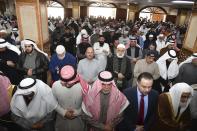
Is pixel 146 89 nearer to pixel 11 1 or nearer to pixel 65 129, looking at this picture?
pixel 65 129

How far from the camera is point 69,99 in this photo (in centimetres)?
287

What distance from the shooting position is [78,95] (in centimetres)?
288

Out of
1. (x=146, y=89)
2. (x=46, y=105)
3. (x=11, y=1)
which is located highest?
(x=11, y=1)

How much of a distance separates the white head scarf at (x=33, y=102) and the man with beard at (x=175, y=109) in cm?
163

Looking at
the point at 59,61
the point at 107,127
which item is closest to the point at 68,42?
the point at 59,61

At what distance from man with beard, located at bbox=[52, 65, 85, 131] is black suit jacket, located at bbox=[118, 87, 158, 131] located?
0.70m

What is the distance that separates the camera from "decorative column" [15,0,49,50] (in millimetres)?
5559

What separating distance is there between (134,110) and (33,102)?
1.46 meters

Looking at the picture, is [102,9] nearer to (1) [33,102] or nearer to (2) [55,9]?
(2) [55,9]

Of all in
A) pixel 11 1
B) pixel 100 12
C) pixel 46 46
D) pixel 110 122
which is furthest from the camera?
pixel 100 12

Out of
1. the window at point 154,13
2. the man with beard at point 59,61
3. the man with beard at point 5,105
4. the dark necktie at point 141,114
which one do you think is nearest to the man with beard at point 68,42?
the man with beard at point 59,61

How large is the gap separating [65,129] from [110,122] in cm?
70

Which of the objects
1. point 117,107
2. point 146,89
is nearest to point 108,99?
point 117,107

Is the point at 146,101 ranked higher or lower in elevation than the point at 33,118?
higher
